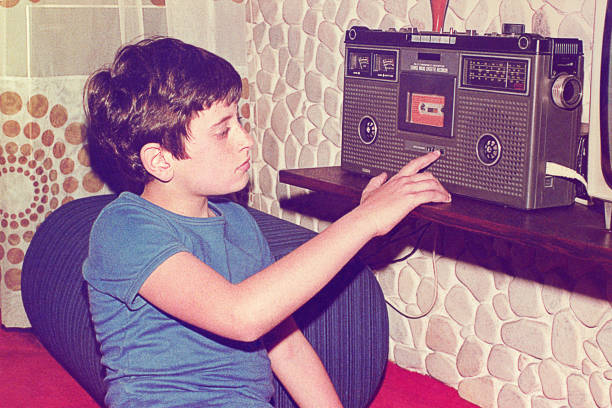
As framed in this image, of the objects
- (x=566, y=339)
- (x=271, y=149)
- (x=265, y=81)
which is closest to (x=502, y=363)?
(x=566, y=339)

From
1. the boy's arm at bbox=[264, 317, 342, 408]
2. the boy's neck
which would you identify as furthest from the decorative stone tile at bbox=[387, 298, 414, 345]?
the boy's neck

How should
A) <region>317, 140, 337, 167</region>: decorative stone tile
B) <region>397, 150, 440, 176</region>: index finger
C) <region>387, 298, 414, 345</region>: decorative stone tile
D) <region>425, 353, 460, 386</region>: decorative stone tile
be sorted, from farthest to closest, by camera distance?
<region>317, 140, 337, 167</region>: decorative stone tile → <region>387, 298, 414, 345</region>: decorative stone tile → <region>425, 353, 460, 386</region>: decorative stone tile → <region>397, 150, 440, 176</region>: index finger

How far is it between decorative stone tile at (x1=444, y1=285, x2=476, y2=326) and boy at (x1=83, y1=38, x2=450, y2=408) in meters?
0.54

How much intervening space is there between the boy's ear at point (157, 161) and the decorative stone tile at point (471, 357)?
0.81 m

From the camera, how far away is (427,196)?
3.79ft

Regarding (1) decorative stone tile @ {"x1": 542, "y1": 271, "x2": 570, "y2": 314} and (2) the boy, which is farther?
(1) decorative stone tile @ {"x1": 542, "y1": 271, "x2": 570, "y2": 314}

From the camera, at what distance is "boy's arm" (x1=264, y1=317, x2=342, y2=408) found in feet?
3.97

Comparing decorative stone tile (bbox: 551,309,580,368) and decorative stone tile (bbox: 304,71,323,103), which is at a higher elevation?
decorative stone tile (bbox: 304,71,323,103)

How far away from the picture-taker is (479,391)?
5.36ft

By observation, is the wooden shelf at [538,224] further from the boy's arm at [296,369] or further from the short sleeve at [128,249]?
the short sleeve at [128,249]

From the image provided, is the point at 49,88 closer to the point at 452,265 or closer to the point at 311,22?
the point at 311,22

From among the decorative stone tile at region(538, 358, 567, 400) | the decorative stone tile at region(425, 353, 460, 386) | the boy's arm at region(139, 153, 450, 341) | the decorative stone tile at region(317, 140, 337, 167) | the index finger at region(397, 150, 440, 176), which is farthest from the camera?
the decorative stone tile at region(317, 140, 337, 167)

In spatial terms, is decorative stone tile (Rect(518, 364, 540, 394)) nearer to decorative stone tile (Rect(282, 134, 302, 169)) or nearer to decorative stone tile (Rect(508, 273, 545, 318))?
decorative stone tile (Rect(508, 273, 545, 318))

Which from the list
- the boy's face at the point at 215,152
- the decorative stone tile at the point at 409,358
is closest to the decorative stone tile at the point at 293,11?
the decorative stone tile at the point at 409,358
